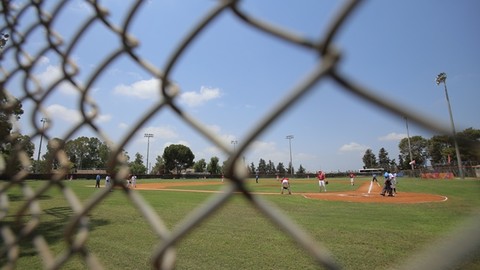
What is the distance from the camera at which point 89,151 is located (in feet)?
147

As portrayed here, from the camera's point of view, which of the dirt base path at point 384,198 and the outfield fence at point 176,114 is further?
the dirt base path at point 384,198

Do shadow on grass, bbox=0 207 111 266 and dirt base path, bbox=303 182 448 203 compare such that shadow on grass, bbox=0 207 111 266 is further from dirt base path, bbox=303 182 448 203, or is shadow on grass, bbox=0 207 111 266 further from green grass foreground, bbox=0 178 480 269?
dirt base path, bbox=303 182 448 203

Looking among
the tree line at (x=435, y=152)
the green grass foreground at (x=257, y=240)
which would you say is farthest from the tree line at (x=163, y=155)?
the green grass foreground at (x=257, y=240)

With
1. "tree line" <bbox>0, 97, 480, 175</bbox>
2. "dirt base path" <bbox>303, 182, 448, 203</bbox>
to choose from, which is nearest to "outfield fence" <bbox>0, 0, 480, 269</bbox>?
"tree line" <bbox>0, 97, 480, 175</bbox>

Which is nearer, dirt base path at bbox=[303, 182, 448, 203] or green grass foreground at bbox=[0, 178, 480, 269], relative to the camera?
green grass foreground at bbox=[0, 178, 480, 269]

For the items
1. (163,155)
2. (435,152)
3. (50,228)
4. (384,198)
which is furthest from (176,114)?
(163,155)

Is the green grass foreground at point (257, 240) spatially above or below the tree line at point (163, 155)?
below

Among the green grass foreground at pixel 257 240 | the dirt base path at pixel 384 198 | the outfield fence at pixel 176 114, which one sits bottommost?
the green grass foreground at pixel 257 240

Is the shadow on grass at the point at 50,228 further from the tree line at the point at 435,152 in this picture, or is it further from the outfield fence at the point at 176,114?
the tree line at the point at 435,152

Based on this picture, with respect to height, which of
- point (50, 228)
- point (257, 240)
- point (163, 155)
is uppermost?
point (163, 155)

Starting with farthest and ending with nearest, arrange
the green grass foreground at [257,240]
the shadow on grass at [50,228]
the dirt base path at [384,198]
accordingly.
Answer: the dirt base path at [384,198]
the shadow on grass at [50,228]
the green grass foreground at [257,240]

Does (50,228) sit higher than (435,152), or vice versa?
(435,152)

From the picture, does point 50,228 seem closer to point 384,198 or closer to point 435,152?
point 435,152

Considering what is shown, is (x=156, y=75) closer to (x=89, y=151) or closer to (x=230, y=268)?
(x=230, y=268)
